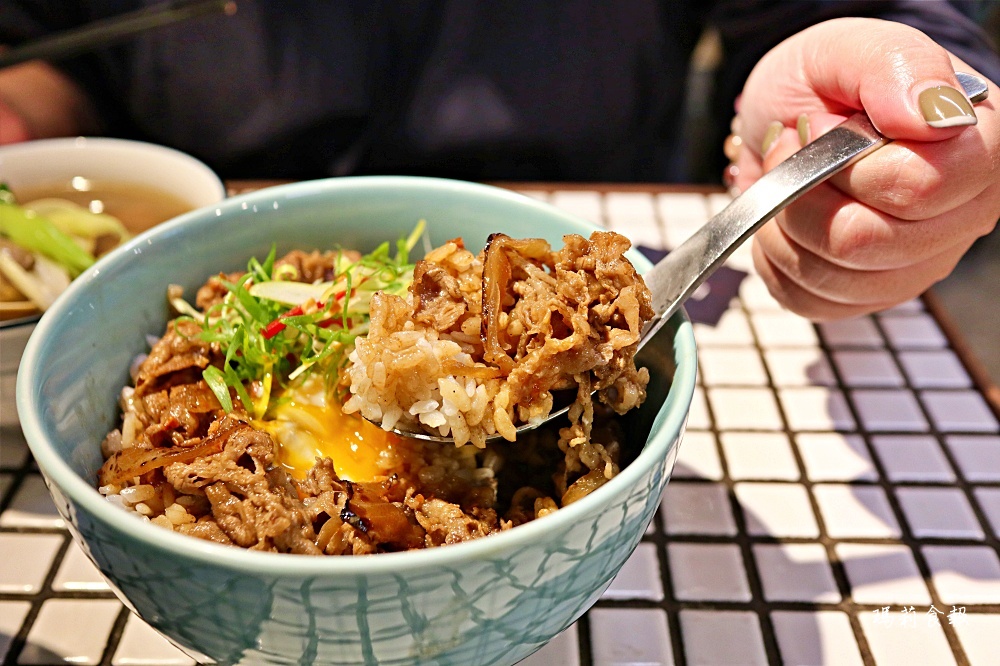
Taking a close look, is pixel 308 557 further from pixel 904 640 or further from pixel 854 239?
pixel 854 239

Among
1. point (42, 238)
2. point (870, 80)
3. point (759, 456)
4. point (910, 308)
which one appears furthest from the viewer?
point (910, 308)

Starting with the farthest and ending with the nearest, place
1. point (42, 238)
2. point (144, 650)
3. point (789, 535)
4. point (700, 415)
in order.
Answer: point (42, 238), point (700, 415), point (789, 535), point (144, 650)

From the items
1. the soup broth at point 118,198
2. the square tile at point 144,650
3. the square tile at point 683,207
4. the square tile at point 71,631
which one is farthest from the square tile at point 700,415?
the soup broth at point 118,198

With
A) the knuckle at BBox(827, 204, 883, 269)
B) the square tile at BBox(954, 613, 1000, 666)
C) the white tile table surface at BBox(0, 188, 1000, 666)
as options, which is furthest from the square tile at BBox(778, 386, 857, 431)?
the square tile at BBox(954, 613, 1000, 666)

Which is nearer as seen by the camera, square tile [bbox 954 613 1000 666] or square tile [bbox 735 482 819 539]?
square tile [bbox 954 613 1000 666]

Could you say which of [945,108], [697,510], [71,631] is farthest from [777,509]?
[71,631]

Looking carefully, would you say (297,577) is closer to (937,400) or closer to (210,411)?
(210,411)

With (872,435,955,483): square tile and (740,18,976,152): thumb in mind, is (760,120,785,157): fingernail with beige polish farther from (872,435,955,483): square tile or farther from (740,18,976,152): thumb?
(872,435,955,483): square tile
